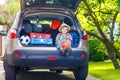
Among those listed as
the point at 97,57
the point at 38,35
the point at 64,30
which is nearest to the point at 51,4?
the point at 64,30

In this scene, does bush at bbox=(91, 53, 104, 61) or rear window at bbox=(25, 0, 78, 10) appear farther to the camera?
bush at bbox=(91, 53, 104, 61)

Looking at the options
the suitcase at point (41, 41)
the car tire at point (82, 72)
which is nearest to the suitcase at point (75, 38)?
the suitcase at point (41, 41)

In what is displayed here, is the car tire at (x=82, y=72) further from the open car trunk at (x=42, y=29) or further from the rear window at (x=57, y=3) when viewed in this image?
the rear window at (x=57, y=3)

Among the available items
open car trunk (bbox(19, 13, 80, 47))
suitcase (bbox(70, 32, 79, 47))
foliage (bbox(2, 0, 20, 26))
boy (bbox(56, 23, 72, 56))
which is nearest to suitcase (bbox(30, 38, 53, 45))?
open car trunk (bbox(19, 13, 80, 47))

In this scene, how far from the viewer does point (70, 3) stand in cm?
876

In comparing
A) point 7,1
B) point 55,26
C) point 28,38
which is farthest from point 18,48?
point 7,1

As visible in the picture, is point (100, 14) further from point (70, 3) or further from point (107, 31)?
point (70, 3)

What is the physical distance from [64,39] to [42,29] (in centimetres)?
80

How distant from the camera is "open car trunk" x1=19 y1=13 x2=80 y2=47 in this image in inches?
315

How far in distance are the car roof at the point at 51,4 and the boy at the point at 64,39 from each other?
0.60 metres

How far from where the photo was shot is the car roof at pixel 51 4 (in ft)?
27.6

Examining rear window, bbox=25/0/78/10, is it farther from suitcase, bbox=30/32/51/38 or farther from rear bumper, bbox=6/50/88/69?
rear bumper, bbox=6/50/88/69

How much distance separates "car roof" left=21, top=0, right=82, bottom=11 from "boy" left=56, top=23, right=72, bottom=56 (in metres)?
0.60

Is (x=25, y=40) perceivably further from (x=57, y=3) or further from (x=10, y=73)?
(x=57, y=3)
